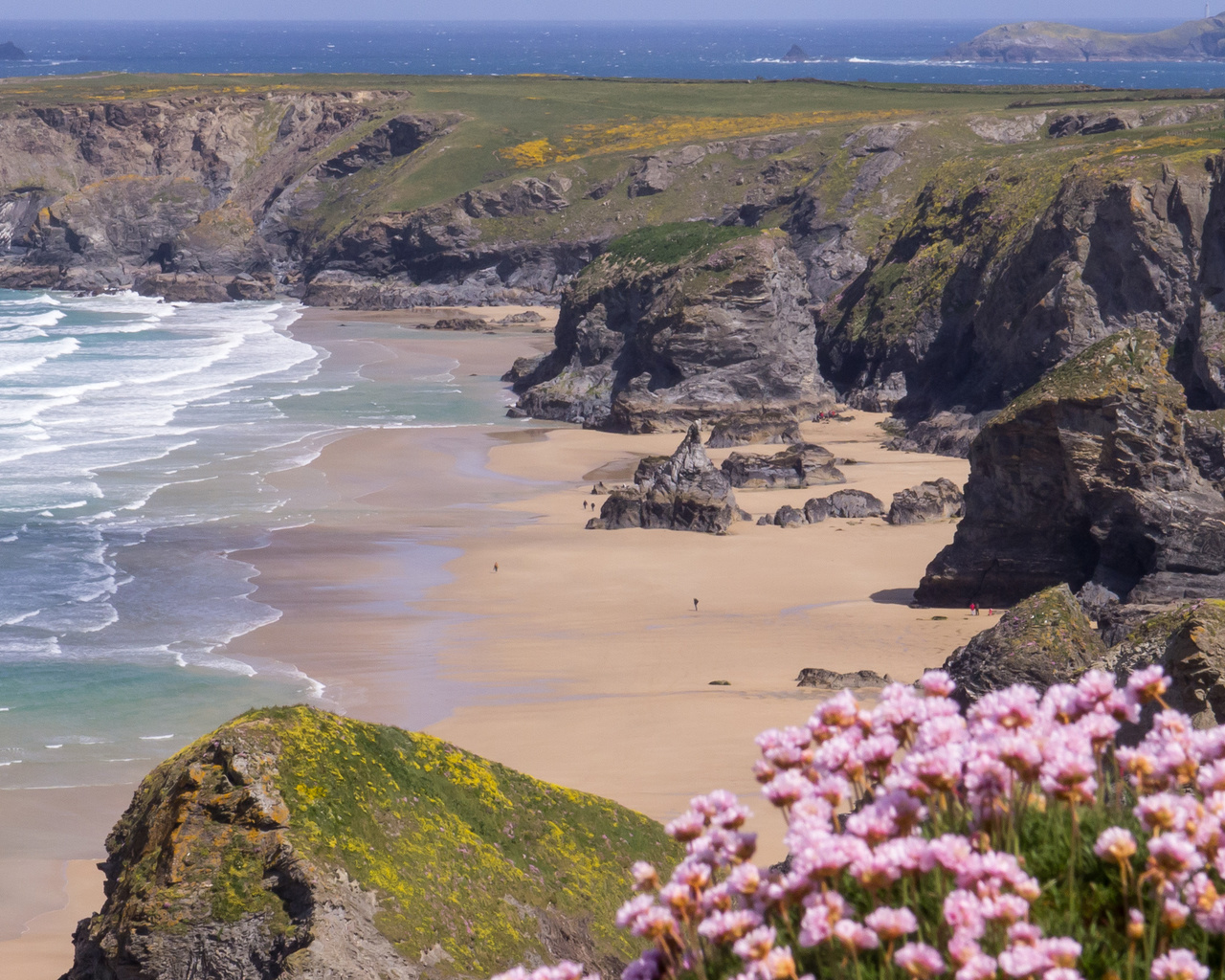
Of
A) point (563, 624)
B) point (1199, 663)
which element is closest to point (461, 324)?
point (563, 624)

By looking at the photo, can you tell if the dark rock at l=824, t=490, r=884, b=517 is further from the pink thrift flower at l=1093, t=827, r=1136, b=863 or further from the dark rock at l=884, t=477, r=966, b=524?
the pink thrift flower at l=1093, t=827, r=1136, b=863

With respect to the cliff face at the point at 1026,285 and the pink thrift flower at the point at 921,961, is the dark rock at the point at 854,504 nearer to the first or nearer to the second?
the cliff face at the point at 1026,285

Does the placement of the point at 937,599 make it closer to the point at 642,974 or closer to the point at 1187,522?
the point at 1187,522

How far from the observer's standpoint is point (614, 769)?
17297mm

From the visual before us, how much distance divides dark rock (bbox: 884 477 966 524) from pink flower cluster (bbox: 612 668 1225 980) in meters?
30.9

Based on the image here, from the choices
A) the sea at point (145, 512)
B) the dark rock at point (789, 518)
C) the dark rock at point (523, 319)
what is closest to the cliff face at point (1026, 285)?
the dark rock at point (789, 518)

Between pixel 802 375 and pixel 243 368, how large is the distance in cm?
2689

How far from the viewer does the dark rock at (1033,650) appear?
1512 centimetres

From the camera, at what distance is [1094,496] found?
23.8 meters

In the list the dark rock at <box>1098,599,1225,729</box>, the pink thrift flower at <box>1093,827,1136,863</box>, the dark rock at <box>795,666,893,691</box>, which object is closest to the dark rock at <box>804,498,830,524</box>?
the dark rock at <box>795,666,893,691</box>

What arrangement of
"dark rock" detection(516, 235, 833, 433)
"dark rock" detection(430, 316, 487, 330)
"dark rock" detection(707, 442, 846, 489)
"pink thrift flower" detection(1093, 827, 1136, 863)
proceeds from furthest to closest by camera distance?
1. "dark rock" detection(430, 316, 487, 330)
2. "dark rock" detection(516, 235, 833, 433)
3. "dark rock" detection(707, 442, 846, 489)
4. "pink thrift flower" detection(1093, 827, 1136, 863)

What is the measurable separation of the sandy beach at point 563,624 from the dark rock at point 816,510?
77cm

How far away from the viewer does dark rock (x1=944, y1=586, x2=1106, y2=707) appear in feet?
49.6

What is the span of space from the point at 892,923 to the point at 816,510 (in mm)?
32793
